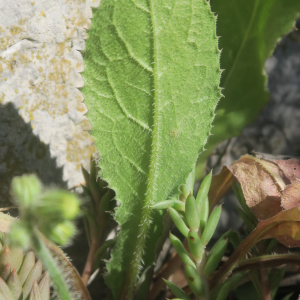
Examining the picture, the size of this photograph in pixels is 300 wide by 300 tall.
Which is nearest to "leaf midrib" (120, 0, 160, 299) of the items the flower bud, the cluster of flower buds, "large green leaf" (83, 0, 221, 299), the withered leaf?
"large green leaf" (83, 0, 221, 299)

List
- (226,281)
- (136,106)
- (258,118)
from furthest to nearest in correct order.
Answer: (258,118), (136,106), (226,281)

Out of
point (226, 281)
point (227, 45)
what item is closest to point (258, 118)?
point (227, 45)

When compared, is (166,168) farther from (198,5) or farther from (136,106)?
(198,5)

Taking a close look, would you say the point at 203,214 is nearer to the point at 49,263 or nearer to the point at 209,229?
the point at 209,229

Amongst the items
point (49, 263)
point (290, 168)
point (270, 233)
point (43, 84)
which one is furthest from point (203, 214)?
point (43, 84)

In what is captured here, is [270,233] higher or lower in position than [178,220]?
lower
